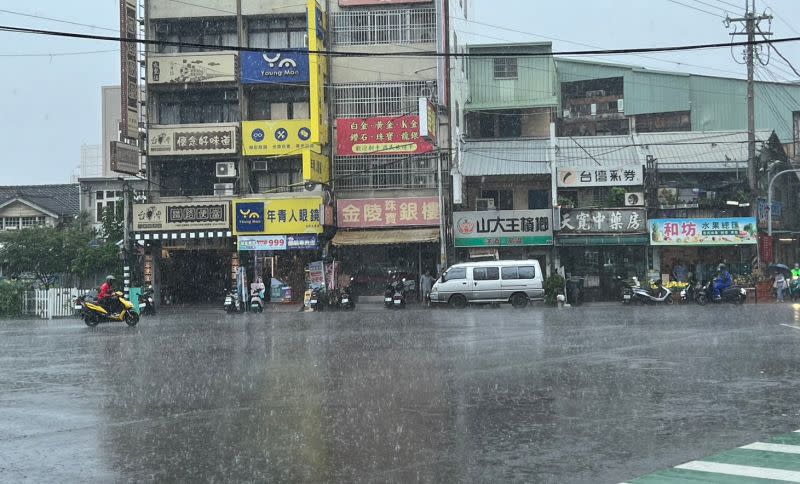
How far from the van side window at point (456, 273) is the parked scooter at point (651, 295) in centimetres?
707

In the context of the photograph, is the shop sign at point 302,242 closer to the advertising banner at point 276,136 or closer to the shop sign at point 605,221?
the advertising banner at point 276,136

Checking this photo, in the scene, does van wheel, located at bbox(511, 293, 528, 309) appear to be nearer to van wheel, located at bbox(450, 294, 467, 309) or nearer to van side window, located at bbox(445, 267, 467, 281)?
van wheel, located at bbox(450, 294, 467, 309)

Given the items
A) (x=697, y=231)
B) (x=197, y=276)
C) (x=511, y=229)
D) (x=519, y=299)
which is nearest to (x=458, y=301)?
(x=519, y=299)

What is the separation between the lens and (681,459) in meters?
6.89

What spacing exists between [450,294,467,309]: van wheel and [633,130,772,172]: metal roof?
11.9 metres

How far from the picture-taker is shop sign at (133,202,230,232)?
3756 cm

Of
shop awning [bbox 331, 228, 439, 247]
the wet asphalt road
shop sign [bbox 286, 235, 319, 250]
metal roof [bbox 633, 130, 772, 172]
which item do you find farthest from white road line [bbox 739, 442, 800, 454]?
metal roof [bbox 633, 130, 772, 172]

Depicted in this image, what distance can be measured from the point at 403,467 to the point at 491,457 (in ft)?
2.62

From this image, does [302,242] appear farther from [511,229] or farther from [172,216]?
[511,229]

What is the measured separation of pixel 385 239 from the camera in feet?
121

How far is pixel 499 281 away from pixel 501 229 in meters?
5.48

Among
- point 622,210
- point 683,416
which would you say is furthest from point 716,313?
point 683,416

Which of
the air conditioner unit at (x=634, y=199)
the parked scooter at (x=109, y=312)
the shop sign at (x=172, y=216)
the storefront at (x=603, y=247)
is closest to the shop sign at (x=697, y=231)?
the storefront at (x=603, y=247)

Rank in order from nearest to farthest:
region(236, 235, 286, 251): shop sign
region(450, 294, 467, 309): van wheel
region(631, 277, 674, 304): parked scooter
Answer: region(450, 294, 467, 309): van wheel
region(631, 277, 674, 304): parked scooter
region(236, 235, 286, 251): shop sign
